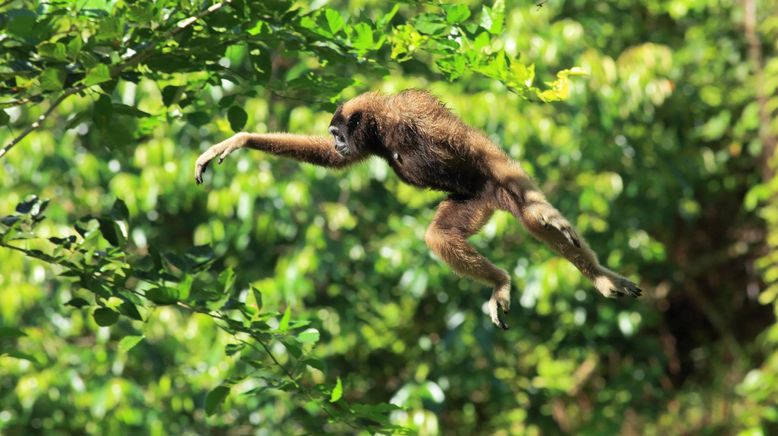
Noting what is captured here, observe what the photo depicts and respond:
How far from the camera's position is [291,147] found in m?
3.61

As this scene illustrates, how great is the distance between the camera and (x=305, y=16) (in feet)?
10.5

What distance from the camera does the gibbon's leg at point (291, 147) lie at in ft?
11.2

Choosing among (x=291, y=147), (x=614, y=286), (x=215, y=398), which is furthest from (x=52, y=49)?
(x=614, y=286)

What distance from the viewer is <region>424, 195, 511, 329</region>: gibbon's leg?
3.40 metres

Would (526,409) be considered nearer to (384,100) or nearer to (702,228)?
(702,228)

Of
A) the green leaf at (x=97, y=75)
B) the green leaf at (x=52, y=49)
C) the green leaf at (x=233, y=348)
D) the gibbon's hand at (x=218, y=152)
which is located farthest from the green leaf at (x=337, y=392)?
the green leaf at (x=52, y=49)

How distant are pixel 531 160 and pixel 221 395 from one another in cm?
445

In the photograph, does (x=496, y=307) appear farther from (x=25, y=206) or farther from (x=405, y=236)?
(x=405, y=236)

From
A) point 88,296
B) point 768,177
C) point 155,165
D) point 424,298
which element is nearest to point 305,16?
point 155,165

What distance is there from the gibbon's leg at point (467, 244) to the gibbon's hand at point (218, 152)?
2.20ft

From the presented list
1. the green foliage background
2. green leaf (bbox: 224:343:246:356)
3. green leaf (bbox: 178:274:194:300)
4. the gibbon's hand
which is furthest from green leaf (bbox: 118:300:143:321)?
the green foliage background

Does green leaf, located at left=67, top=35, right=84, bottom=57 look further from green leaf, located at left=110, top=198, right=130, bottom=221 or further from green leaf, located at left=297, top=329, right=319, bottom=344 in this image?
green leaf, located at left=297, top=329, right=319, bottom=344

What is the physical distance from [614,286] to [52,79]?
5.67 feet

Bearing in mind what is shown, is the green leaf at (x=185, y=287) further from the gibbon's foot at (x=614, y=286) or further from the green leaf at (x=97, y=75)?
the gibbon's foot at (x=614, y=286)
